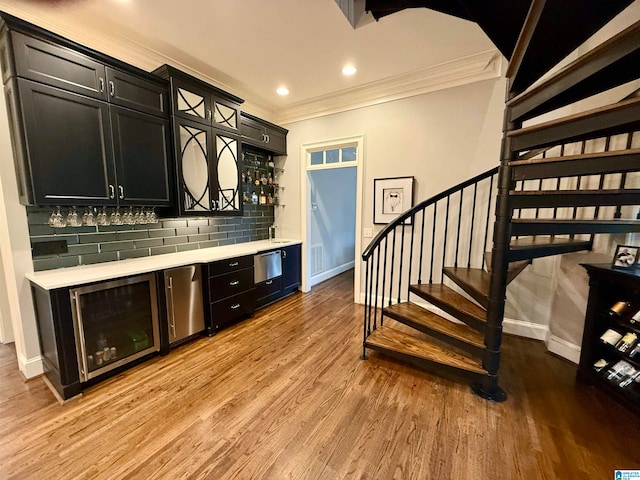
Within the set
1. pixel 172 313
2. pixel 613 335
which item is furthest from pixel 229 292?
pixel 613 335

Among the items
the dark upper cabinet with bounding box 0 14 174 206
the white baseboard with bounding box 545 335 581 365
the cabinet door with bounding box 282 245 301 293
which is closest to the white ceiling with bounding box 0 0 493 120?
the dark upper cabinet with bounding box 0 14 174 206

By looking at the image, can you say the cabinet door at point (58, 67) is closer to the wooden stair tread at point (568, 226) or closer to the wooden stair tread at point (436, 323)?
the wooden stair tread at point (436, 323)

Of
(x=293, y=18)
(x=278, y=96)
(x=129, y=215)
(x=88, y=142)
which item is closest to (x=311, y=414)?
(x=129, y=215)

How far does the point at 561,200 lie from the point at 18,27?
151 inches

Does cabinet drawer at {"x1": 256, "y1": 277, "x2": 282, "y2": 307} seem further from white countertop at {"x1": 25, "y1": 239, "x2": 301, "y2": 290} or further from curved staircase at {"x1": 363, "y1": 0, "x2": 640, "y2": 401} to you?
curved staircase at {"x1": 363, "y1": 0, "x2": 640, "y2": 401}

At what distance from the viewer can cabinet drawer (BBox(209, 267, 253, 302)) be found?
9.64 feet

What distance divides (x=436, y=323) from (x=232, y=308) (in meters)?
2.25

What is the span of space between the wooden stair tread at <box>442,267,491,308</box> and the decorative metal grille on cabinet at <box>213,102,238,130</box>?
3116 mm

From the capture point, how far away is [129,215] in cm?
266

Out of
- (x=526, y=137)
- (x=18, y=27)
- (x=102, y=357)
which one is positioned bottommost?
(x=102, y=357)

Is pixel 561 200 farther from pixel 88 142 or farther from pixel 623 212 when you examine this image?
pixel 88 142

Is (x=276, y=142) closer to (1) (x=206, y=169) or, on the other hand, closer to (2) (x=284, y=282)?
(1) (x=206, y=169)

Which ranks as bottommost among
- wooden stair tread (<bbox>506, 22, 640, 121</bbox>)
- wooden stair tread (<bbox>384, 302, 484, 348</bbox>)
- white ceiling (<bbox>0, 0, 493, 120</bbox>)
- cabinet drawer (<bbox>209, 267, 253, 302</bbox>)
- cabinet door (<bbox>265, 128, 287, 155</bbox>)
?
wooden stair tread (<bbox>384, 302, 484, 348</bbox>)

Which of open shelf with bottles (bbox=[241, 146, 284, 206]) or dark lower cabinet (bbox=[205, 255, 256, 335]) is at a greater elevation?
open shelf with bottles (bbox=[241, 146, 284, 206])
